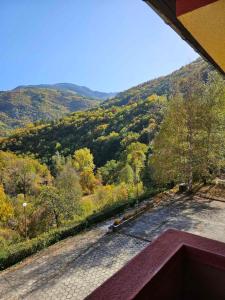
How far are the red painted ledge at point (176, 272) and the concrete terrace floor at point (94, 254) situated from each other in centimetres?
706

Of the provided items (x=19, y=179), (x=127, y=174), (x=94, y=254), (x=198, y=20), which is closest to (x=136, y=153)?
(x=127, y=174)

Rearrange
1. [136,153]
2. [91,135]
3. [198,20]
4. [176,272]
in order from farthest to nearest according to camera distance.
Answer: [91,135], [136,153], [176,272], [198,20]

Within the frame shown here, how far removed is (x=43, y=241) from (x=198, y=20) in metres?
12.6

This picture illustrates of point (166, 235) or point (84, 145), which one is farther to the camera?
point (84, 145)

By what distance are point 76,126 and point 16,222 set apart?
162 ft

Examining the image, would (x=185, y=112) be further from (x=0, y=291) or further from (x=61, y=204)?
(x=61, y=204)

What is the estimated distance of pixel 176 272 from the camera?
2295 millimetres

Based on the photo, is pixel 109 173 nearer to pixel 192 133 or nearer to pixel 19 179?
pixel 19 179

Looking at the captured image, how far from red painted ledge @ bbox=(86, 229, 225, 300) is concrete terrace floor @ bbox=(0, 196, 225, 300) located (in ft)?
23.2

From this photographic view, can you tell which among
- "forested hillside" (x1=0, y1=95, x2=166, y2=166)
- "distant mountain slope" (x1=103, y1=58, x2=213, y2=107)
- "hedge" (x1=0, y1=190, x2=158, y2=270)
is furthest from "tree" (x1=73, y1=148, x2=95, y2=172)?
"hedge" (x1=0, y1=190, x2=158, y2=270)

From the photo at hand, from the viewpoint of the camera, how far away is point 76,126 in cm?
7906

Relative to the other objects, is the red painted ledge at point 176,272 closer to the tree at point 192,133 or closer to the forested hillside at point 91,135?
the tree at point 192,133

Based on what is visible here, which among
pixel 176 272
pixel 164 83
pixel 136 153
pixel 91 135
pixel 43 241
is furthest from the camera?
pixel 164 83

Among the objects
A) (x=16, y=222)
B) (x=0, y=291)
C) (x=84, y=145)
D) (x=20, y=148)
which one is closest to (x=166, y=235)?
(x=0, y=291)
